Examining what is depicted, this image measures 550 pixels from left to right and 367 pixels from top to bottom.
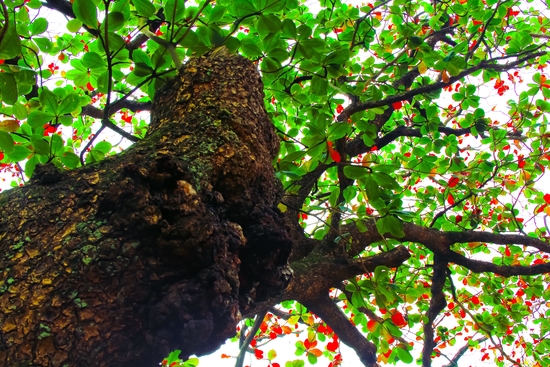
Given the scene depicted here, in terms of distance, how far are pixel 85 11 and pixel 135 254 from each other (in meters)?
0.77

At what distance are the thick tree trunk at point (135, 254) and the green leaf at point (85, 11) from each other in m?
0.43

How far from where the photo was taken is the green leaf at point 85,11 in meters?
1.12

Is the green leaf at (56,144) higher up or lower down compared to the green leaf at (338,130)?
higher up

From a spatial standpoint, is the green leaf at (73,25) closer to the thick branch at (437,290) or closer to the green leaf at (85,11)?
the green leaf at (85,11)

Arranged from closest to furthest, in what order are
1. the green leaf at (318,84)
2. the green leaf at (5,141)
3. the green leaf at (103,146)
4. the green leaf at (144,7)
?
the green leaf at (5,141) → the green leaf at (144,7) → the green leaf at (103,146) → the green leaf at (318,84)

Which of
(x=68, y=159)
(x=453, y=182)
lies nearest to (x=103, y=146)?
(x=68, y=159)

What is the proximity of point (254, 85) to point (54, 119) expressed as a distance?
0.89m

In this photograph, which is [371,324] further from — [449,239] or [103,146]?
[103,146]

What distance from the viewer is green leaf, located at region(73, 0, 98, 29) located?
3.69ft

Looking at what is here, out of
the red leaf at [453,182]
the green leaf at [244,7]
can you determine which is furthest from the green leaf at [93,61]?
the red leaf at [453,182]

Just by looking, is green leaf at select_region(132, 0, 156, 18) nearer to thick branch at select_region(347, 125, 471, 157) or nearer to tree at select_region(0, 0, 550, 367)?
tree at select_region(0, 0, 550, 367)

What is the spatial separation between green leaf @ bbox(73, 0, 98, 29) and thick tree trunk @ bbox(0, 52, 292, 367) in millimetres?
434

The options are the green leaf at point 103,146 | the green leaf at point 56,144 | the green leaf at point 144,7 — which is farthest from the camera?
the green leaf at point 103,146

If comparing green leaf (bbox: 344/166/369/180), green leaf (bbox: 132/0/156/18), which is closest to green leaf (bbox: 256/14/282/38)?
green leaf (bbox: 132/0/156/18)
